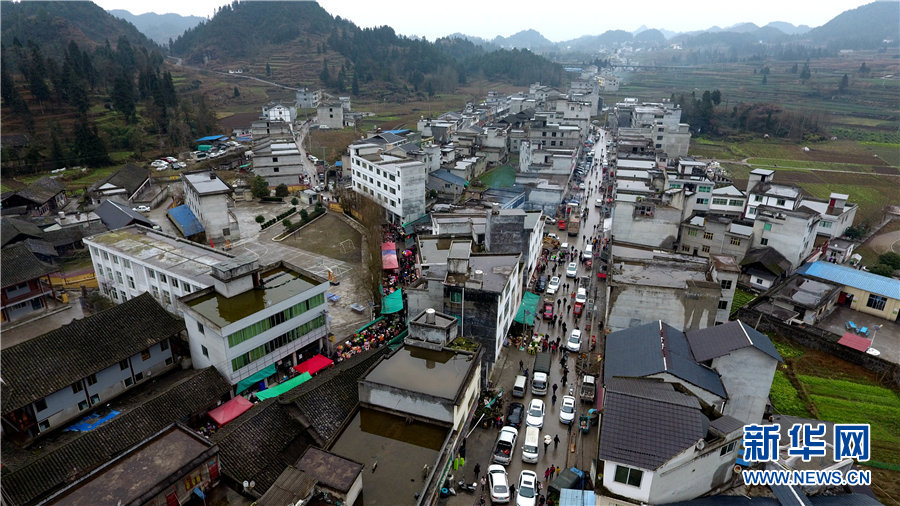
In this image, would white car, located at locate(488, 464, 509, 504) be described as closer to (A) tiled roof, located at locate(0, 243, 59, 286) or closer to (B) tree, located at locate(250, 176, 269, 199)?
(A) tiled roof, located at locate(0, 243, 59, 286)

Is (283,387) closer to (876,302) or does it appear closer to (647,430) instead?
(647,430)

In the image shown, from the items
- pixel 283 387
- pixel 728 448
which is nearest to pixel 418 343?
pixel 283 387

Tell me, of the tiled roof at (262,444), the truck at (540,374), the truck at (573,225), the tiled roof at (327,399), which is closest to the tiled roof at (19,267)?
the tiled roof at (262,444)

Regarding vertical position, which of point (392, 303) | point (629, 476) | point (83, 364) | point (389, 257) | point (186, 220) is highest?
point (186, 220)

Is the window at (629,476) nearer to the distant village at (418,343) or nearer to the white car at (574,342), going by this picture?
the distant village at (418,343)

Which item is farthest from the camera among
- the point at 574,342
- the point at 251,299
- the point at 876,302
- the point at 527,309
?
the point at 876,302

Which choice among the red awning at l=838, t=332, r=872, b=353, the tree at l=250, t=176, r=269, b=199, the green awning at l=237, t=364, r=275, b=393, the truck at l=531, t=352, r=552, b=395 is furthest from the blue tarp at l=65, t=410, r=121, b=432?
the red awning at l=838, t=332, r=872, b=353
